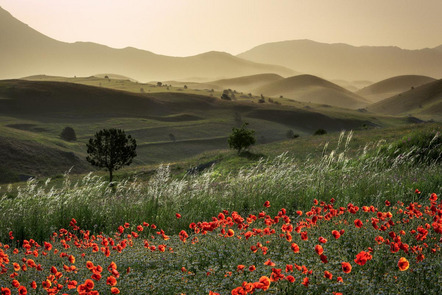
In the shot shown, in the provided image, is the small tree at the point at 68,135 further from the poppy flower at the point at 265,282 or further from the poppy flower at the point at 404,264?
the poppy flower at the point at 404,264

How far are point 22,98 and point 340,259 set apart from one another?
389ft

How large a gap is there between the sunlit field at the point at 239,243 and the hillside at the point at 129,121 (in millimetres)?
50743

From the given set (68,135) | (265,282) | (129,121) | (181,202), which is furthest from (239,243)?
(129,121)

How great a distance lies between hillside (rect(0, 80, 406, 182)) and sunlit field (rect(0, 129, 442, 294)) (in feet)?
166

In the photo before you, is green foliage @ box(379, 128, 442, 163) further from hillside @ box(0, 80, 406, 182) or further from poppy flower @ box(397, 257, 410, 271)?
hillside @ box(0, 80, 406, 182)

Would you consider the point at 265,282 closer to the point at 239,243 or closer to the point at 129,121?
the point at 239,243

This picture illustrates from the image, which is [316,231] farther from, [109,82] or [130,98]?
[109,82]

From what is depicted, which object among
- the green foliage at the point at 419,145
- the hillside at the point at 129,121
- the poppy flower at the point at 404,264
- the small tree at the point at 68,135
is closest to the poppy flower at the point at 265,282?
the poppy flower at the point at 404,264

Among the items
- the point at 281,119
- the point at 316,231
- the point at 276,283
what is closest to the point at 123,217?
the point at 316,231

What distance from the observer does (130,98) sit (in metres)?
120

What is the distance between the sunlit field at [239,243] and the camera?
454 centimetres

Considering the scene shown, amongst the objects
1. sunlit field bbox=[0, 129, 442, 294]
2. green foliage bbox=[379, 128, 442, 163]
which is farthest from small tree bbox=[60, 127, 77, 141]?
sunlit field bbox=[0, 129, 442, 294]

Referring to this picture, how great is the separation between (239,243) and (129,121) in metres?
94.5

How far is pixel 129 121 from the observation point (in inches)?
3836
